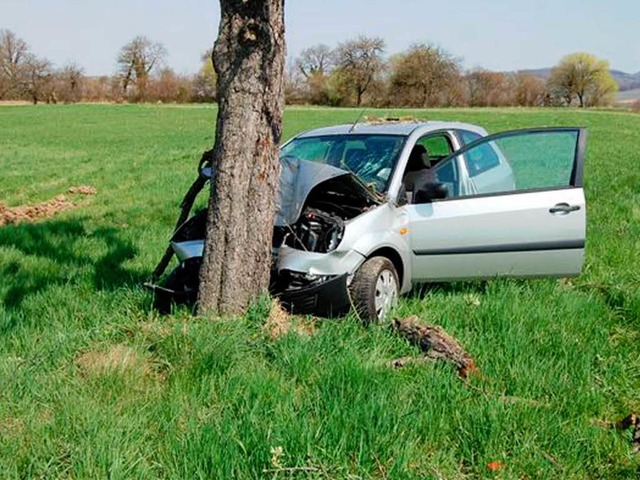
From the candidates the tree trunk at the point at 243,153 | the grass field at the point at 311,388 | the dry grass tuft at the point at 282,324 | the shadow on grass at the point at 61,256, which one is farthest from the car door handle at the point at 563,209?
the shadow on grass at the point at 61,256

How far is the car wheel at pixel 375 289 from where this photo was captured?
4.17m

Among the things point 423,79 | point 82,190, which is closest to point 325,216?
point 82,190

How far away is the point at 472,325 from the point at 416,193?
4.15 ft

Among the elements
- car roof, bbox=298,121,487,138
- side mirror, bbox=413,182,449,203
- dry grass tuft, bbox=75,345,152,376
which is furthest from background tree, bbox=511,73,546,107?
dry grass tuft, bbox=75,345,152,376

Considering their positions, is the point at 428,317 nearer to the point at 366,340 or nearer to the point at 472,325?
the point at 472,325

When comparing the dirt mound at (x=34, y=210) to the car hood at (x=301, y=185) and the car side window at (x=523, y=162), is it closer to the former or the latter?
the car hood at (x=301, y=185)

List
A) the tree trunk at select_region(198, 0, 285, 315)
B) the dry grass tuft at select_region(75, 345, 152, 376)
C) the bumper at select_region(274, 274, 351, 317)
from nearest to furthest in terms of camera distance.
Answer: the dry grass tuft at select_region(75, 345, 152, 376), the tree trunk at select_region(198, 0, 285, 315), the bumper at select_region(274, 274, 351, 317)

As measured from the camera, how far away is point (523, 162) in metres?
5.47

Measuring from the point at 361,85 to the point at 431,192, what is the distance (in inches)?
3134

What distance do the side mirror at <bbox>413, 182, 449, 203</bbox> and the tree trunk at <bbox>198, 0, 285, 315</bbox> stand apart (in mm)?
1366

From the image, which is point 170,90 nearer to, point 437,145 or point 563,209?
point 437,145

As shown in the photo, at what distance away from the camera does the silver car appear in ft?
13.9

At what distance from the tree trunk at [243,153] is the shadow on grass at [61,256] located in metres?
1.69

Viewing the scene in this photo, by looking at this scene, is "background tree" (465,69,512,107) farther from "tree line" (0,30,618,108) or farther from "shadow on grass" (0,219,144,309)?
"shadow on grass" (0,219,144,309)
